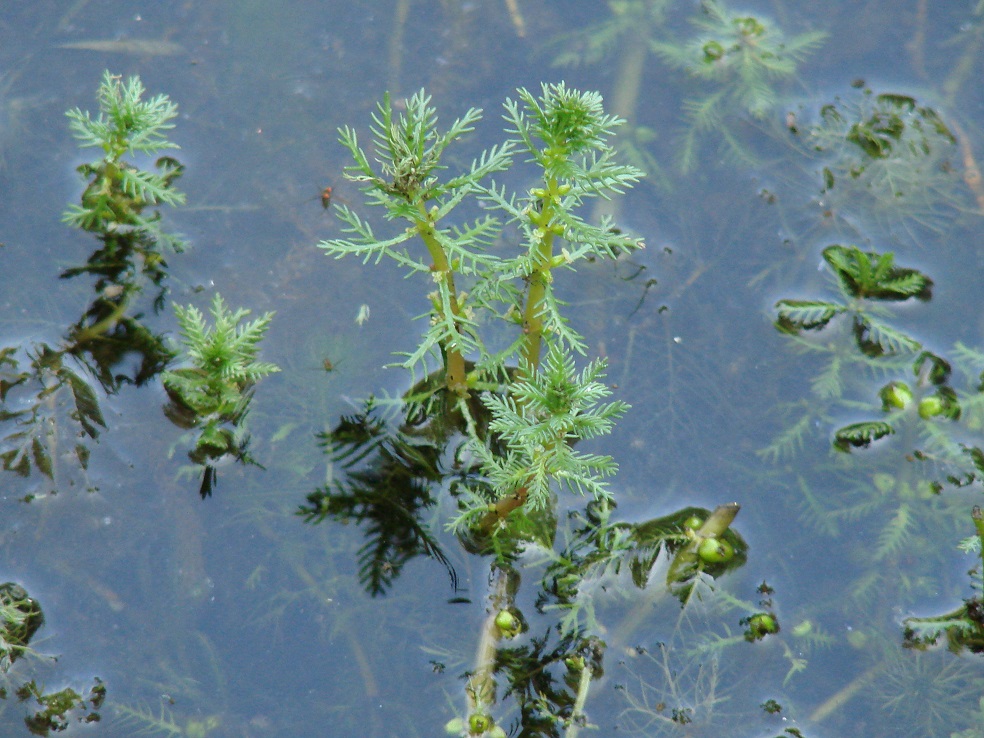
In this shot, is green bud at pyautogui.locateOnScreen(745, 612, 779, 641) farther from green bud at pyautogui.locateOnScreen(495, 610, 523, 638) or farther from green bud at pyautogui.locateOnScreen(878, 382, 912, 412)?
green bud at pyautogui.locateOnScreen(878, 382, 912, 412)

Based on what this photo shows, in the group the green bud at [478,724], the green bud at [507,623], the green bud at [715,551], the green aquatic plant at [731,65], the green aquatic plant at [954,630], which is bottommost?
the green bud at [478,724]

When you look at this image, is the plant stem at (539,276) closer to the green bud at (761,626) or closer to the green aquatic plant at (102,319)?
Result: the green bud at (761,626)

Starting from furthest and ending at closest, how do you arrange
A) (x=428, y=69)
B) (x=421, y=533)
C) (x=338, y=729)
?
(x=428, y=69), (x=421, y=533), (x=338, y=729)

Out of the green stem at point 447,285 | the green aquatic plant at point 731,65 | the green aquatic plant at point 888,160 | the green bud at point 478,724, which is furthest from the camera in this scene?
the green aquatic plant at point 731,65

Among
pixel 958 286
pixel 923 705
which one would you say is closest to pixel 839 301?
pixel 958 286

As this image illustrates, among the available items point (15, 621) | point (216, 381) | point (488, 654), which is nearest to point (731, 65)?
point (216, 381)

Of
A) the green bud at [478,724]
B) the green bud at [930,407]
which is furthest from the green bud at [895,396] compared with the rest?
the green bud at [478,724]

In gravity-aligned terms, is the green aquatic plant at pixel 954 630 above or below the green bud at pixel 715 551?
below

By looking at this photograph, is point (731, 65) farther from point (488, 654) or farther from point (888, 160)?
point (488, 654)

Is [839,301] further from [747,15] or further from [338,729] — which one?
[338,729]
